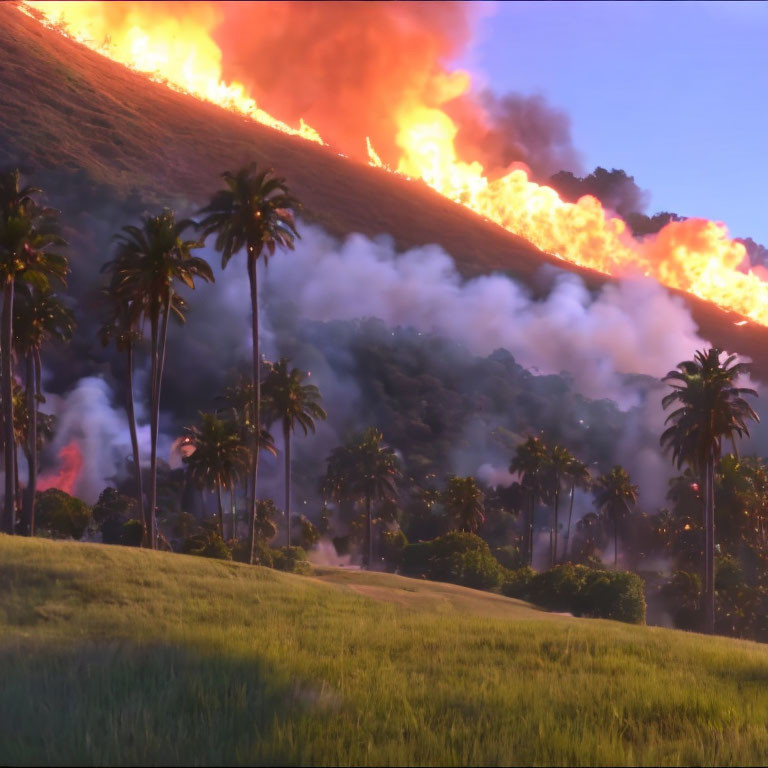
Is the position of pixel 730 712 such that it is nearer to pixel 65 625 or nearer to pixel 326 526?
pixel 65 625

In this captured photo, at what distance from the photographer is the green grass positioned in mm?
10766

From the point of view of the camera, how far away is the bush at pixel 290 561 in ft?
204

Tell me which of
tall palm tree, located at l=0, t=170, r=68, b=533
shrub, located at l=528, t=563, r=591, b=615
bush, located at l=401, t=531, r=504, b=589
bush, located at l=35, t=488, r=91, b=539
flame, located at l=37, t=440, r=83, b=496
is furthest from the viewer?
flame, located at l=37, t=440, r=83, b=496

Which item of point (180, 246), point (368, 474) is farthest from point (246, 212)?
point (368, 474)

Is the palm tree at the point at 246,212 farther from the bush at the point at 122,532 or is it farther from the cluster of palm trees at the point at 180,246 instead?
the bush at the point at 122,532

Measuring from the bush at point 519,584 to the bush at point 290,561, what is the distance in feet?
55.5

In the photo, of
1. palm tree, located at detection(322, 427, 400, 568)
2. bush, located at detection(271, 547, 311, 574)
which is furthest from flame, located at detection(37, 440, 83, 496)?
bush, located at detection(271, 547, 311, 574)

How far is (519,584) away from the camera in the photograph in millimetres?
74125

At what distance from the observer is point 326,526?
132 meters

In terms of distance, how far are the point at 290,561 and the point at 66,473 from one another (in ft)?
344

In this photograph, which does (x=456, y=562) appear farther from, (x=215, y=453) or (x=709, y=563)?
(x=215, y=453)

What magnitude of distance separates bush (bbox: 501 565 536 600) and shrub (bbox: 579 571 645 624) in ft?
20.0

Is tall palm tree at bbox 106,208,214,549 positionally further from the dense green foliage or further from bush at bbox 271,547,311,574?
the dense green foliage

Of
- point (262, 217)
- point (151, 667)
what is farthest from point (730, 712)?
point (262, 217)
